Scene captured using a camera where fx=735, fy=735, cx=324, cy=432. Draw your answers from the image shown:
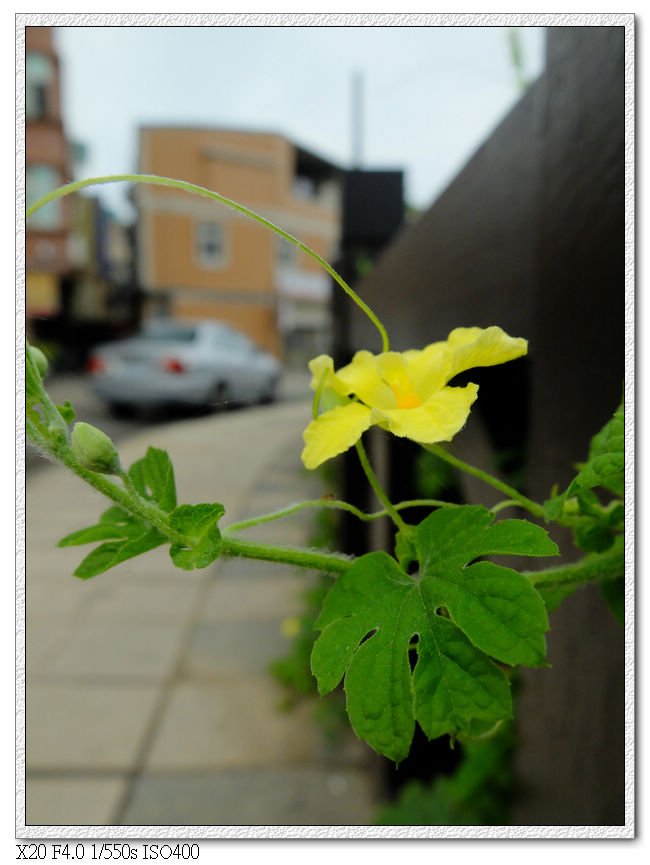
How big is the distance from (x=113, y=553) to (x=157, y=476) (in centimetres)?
4

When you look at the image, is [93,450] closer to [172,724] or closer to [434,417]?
[434,417]

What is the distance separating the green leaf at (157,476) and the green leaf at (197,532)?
0.04 metres

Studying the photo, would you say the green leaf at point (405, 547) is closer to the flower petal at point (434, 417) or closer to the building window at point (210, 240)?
the flower petal at point (434, 417)

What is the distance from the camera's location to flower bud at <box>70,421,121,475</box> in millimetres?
238

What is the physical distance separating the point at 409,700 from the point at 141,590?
7.78 feet

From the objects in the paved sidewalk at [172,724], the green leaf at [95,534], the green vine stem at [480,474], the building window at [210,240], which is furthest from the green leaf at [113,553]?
the building window at [210,240]

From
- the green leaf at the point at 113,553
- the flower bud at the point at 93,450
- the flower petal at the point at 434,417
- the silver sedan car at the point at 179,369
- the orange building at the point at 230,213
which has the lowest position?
the green leaf at the point at 113,553

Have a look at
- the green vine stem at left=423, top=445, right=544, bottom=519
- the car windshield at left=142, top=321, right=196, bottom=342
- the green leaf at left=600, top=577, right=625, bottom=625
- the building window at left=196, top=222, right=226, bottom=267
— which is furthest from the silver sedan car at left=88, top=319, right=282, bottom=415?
the building window at left=196, top=222, right=226, bottom=267

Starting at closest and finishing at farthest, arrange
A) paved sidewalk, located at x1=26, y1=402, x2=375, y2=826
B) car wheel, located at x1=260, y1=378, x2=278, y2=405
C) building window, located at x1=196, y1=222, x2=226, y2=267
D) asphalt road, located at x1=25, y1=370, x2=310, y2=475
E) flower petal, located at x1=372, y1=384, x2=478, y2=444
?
1. flower petal, located at x1=372, y1=384, x2=478, y2=444
2. asphalt road, located at x1=25, y1=370, x2=310, y2=475
3. car wheel, located at x1=260, y1=378, x2=278, y2=405
4. paved sidewalk, located at x1=26, y1=402, x2=375, y2=826
5. building window, located at x1=196, y1=222, x2=226, y2=267

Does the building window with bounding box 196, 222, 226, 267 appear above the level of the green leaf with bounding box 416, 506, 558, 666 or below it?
above

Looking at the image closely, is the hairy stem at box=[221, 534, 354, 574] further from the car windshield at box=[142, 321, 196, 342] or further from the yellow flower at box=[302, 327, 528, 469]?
the car windshield at box=[142, 321, 196, 342]

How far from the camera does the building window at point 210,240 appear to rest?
5.92ft

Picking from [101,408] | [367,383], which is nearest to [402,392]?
[367,383]

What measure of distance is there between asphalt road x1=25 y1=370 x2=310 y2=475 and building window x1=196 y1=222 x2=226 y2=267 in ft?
3.61
